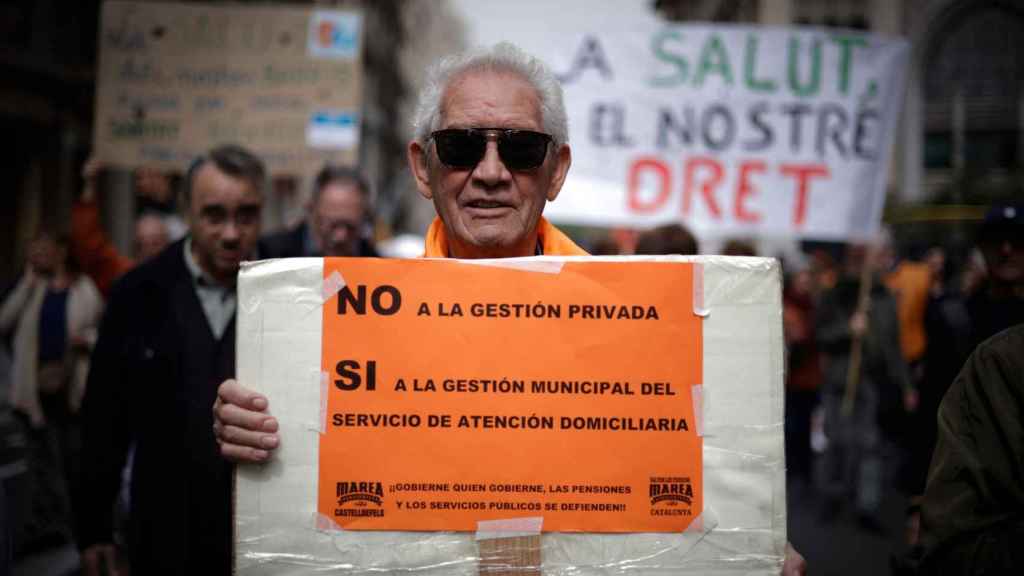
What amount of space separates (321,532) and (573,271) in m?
0.68

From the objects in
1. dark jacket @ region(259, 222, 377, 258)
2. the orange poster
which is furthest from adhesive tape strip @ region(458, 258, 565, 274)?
dark jacket @ region(259, 222, 377, 258)

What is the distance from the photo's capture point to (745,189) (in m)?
5.34

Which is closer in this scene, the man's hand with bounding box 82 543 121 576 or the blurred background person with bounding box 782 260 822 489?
the man's hand with bounding box 82 543 121 576

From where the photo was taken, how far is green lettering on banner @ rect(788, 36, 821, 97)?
5383mm

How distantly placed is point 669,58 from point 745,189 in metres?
0.94

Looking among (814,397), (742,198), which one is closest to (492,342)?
(742,198)

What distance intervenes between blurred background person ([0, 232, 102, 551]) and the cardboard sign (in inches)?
36.0

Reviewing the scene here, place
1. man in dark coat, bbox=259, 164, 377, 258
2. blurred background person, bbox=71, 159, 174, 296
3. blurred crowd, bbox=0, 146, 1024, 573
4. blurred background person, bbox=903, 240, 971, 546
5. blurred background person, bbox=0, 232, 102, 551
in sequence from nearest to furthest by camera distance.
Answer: blurred crowd, bbox=0, 146, 1024, 573, blurred background person, bbox=903, 240, 971, 546, man in dark coat, bbox=259, 164, 377, 258, blurred background person, bbox=71, 159, 174, 296, blurred background person, bbox=0, 232, 102, 551

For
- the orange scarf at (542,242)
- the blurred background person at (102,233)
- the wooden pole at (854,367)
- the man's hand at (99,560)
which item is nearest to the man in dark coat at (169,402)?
the man's hand at (99,560)

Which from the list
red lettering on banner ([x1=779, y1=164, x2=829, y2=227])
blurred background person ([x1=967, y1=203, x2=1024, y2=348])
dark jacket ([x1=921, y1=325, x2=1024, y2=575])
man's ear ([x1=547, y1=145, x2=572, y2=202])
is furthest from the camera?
red lettering on banner ([x1=779, y1=164, x2=829, y2=227])

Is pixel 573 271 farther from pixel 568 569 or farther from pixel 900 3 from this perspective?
pixel 900 3

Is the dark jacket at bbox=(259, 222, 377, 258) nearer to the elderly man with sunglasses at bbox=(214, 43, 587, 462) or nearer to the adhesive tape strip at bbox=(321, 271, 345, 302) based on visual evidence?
the elderly man with sunglasses at bbox=(214, 43, 587, 462)

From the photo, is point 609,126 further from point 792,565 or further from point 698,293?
point 792,565

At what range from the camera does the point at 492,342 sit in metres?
1.65
